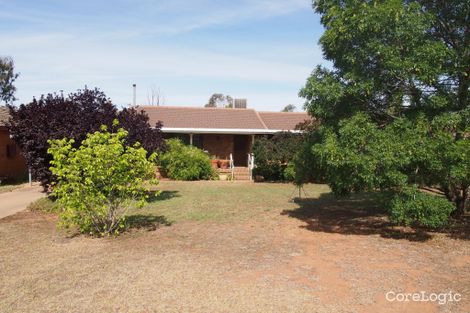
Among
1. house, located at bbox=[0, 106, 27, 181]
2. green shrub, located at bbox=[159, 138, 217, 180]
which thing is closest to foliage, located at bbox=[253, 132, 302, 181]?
green shrub, located at bbox=[159, 138, 217, 180]

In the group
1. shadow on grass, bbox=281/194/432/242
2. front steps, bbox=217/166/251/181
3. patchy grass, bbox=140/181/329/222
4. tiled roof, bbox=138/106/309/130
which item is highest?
tiled roof, bbox=138/106/309/130

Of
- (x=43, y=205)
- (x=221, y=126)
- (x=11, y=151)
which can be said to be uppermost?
(x=221, y=126)

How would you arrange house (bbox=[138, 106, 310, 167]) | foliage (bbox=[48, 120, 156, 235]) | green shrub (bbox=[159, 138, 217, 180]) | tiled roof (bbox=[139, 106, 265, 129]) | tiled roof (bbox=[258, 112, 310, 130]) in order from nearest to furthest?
foliage (bbox=[48, 120, 156, 235]) < green shrub (bbox=[159, 138, 217, 180]) < house (bbox=[138, 106, 310, 167]) < tiled roof (bbox=[139, 106, 265, 129]) < tiled roof (bbox=[258, 112, 310, 130])

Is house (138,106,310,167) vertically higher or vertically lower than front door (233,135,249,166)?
higher

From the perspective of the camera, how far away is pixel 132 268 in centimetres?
625

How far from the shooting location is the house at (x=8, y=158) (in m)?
19.8

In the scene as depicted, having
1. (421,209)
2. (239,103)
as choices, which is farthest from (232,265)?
(239,103)

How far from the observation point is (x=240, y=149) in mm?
25484

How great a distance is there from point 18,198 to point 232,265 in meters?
10.7

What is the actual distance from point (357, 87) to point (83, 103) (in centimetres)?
753

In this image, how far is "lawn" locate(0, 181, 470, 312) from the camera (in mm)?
5023

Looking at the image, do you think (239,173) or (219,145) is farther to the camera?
(219,145)

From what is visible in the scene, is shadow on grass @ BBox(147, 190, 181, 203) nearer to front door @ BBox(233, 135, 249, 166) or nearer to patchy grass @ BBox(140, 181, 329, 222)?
patchy grass @ BBox(140, 181, 329, 222)

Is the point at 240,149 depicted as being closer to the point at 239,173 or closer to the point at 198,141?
the point at 198,141
